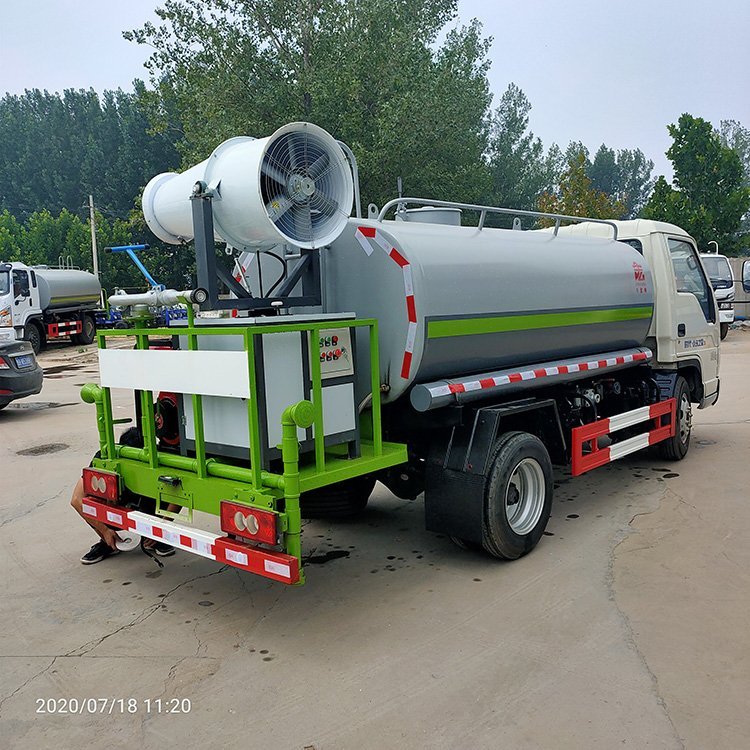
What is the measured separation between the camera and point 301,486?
161 inches

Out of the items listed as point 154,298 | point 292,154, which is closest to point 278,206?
point 292,154

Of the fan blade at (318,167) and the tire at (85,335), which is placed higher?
the fan blade at (318,167)

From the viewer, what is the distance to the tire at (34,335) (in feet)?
76.7

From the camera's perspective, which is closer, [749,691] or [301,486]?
[749,691]

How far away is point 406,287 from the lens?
4.72 m

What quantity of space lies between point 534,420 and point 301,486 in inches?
96.7

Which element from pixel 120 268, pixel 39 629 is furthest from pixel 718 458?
pixel 120 268

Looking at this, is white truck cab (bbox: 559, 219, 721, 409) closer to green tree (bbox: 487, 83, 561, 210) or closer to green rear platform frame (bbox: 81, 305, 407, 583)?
green rear platform frame (bbox: 81, 305, 407, 583)

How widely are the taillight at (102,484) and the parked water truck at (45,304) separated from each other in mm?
17645

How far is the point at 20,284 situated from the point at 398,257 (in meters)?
21.2

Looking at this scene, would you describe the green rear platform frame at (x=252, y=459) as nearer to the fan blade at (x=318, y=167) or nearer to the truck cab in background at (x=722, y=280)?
the fan blade at (x=318, y=167)

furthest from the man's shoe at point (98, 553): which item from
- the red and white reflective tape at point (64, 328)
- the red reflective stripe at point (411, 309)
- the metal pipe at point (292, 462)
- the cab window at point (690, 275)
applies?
the red and white reflective tape at point (64, 328)

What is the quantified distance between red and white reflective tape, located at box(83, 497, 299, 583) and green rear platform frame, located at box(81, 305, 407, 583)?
102mm

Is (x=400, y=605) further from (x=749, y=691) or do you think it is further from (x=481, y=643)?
(x=749, y=691)
